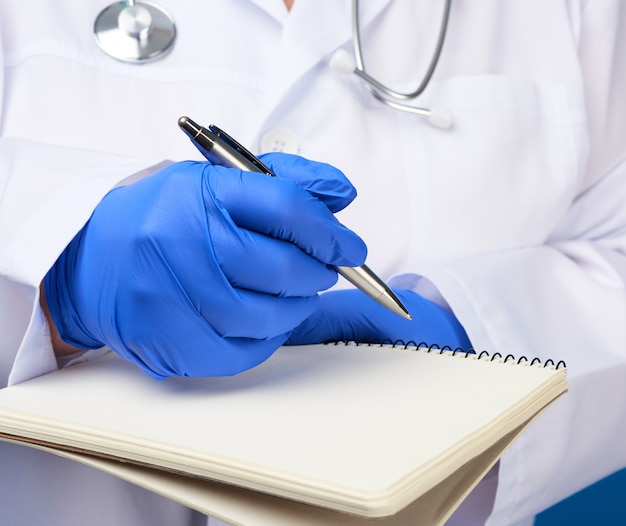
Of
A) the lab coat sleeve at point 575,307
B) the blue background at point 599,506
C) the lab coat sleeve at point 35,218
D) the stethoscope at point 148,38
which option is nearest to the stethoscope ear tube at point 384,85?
the stethoscope at point 148,38

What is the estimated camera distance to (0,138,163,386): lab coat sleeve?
1.74 feet

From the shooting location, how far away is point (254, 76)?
0.77m

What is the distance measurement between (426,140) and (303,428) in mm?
470

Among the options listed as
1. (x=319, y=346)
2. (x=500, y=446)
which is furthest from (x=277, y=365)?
(x=500, y=446)

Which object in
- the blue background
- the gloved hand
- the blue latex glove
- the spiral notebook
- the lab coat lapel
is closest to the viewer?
the spiral notebook

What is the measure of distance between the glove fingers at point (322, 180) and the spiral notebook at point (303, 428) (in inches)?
4.9

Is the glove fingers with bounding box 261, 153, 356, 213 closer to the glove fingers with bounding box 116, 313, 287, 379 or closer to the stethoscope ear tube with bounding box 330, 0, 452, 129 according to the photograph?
the glove fingers with bounding box 116, 313, 287, 379

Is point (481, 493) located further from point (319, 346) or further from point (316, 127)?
point (316, 127)

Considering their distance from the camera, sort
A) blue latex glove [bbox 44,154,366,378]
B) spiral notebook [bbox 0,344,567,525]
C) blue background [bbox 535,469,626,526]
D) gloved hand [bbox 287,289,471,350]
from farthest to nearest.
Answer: blue background [bbox 535,469,626,526] → gloved hand [bbox 287,289,471,350] → blue latex glove [bbox 44,154,366,378] → spiral notebook [bbox 0,344,567,525]

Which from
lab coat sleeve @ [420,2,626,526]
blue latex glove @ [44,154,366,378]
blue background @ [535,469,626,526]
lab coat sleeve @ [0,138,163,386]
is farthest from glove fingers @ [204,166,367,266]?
blue background @ [535,469,626,526]

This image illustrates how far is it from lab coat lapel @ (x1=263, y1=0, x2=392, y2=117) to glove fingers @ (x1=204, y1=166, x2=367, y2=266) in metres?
0.25

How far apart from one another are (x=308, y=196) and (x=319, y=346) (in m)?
0.16

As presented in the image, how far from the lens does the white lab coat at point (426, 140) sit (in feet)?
2.22

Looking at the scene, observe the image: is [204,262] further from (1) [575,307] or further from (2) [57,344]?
(1) [575,307]
